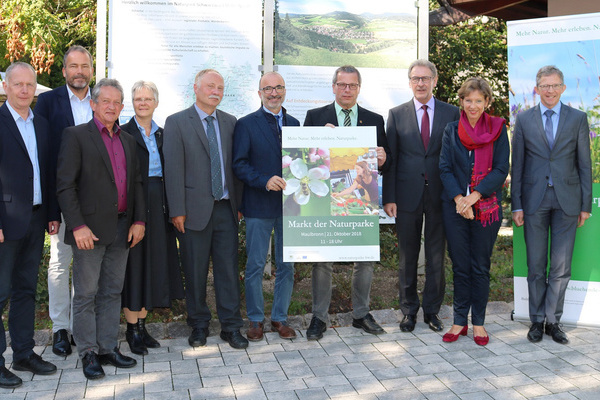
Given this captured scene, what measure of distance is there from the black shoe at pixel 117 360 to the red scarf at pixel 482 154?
3.00 m

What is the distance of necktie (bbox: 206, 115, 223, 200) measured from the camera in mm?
4793

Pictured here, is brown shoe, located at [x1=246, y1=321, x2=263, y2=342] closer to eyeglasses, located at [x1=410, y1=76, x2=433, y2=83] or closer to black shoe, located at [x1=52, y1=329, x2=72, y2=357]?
black shoe, located at [x1=52, y1=329, x2=72, y2=357]

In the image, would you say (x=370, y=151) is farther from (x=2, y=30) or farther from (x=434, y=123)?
(x=2, y=30)

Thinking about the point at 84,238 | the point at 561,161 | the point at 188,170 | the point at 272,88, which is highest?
Answer: the point at 272,88

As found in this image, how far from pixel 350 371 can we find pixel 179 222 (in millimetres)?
1787

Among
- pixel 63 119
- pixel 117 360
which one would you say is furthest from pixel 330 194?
pixel 63 119

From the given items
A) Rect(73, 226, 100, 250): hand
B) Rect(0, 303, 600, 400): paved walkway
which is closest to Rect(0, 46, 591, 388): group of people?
Rect(73, 226, 100, 250): hand

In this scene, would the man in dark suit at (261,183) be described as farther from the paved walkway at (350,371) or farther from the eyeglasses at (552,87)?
the eyeglasses at (552,87)

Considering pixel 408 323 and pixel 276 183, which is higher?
pixel 276 183

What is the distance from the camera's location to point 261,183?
4758 millimetres

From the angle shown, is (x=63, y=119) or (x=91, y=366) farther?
(x=63, y=119)

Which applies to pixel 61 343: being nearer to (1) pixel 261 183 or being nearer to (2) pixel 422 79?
(1) pixel 261 183

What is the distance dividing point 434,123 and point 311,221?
1.44m

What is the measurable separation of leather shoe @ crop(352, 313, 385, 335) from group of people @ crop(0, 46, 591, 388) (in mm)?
13
